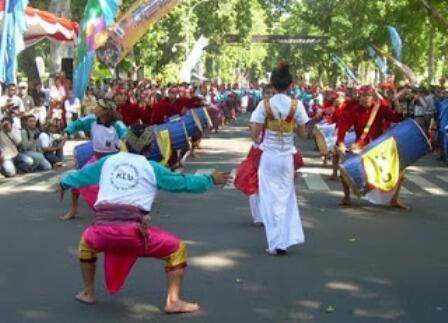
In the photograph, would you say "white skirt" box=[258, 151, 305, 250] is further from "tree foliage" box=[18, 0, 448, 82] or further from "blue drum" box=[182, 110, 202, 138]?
"tree foliage" box=[18, 0, 448, 82]

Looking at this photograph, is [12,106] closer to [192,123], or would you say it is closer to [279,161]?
[192,123]

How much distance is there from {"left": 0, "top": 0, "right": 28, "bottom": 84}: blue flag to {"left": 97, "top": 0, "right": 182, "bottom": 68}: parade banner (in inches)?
181

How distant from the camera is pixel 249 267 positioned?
7535 millimetres

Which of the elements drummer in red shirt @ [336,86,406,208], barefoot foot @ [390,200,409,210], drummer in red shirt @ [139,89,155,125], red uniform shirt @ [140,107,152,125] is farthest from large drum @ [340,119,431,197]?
red uniform shirt @ [140,107,152,125]

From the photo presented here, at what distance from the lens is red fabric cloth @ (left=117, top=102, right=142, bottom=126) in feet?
44.3

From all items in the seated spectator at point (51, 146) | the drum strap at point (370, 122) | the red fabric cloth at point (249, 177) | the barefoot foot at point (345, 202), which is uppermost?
the drum strap at point (370, 122)

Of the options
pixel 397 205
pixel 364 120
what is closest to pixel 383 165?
pixel 397 205

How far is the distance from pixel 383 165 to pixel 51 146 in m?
8.28

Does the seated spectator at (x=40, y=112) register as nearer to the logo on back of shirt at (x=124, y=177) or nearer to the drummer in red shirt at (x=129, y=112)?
the drummer in red shirt at (x=129, y=112)

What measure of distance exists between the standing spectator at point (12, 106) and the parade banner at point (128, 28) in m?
2.58

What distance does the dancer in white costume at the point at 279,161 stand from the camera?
8062mm

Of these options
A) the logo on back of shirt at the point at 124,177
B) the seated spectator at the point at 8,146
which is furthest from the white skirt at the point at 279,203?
the seated spectator at the point at 8,146

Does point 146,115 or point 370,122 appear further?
point 146,115

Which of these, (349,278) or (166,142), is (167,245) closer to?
(349,278)
